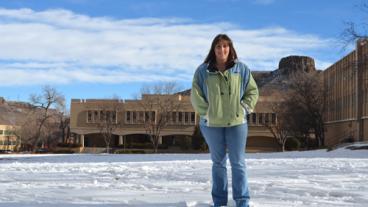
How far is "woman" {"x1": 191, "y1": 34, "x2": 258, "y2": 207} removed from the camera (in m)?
5.86

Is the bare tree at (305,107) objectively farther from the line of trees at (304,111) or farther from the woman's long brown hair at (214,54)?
the woman's long brown hair at (214,54)

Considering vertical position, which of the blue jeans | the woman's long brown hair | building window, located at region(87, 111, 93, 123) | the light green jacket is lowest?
the blue jeans

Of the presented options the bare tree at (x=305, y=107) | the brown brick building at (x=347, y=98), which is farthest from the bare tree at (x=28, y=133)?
the brown brick building at (x=347, y=98)

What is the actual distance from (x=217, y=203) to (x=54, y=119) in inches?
3382

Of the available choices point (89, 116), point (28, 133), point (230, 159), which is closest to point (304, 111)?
point (89, 116)

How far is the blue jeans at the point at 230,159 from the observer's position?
5848 mm

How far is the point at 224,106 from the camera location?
231 inches

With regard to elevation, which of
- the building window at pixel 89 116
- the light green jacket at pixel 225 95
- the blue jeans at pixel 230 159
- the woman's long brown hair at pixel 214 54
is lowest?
the blue jeans at pixel 230 159

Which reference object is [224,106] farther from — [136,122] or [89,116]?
[89,116]

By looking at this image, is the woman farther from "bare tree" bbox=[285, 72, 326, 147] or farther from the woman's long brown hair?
"bare tree" bbox=[285, 72, 326, 147]

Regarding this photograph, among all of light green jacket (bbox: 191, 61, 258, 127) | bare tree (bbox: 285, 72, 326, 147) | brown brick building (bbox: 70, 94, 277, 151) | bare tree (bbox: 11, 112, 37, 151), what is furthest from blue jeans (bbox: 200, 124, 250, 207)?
bare tree (bbox: 11, 112, 37, 151)

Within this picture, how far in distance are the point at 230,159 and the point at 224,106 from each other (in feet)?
2.08

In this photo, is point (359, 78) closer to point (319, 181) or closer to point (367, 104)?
point (367, 104)

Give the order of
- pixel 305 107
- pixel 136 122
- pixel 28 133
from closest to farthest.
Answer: pixel 305 107 → pixel 136 122 → pixel 28 133
